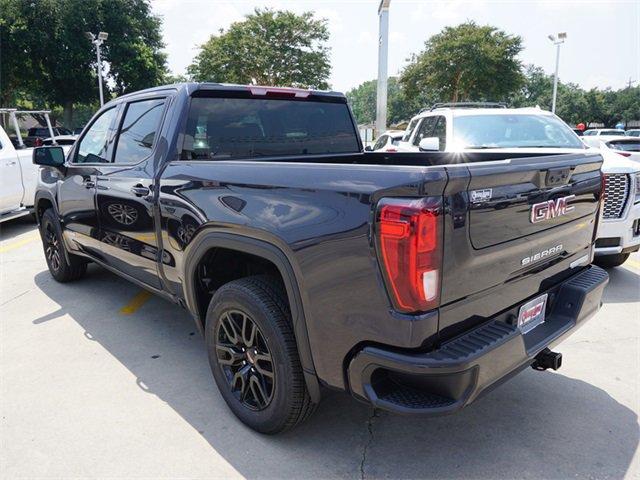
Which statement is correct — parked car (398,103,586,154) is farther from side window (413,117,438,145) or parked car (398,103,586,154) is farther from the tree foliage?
the tree foliage

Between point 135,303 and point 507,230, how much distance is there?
380cm

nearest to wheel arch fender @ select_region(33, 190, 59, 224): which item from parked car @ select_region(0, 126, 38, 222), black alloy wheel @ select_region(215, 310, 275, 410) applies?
parked car @ select_region(0, 126, 38, 222)

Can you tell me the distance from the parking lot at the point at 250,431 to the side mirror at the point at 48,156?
153 cm

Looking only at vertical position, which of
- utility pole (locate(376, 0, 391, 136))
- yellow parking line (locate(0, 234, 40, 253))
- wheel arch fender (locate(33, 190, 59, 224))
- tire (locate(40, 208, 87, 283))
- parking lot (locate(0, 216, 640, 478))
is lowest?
yellow parking line (locate(0, 234, 40, 253))

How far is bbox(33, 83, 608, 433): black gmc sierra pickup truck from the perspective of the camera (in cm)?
193

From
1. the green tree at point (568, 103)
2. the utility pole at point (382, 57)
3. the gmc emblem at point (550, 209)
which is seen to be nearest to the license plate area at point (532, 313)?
the gmc emblem at point (550, 209)

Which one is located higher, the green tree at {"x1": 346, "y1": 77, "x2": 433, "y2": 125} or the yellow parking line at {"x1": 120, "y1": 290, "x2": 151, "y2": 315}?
the green tree at {"x1": 346, "y1": 77, "x2": 433, "y2": 125}

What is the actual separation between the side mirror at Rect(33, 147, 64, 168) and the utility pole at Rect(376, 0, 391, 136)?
13.9 m

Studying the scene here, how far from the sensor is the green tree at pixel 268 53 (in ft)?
124

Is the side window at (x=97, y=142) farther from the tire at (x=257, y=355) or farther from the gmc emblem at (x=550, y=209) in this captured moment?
the gmc emblem at (x=550, y=209)

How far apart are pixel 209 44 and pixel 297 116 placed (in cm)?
3868

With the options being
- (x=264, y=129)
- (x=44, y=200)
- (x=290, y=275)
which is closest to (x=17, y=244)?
(x=44, y=200)

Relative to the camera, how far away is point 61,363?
3.62 metres

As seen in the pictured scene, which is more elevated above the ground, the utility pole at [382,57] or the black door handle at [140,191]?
the utility pole at [382,57]
